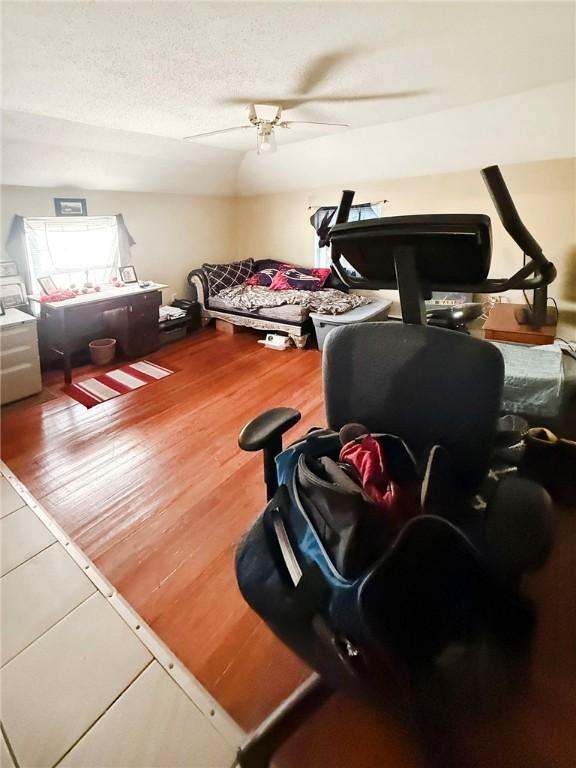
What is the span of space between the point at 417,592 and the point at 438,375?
535 mm

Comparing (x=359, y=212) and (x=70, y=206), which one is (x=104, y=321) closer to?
(x=70, y=206)

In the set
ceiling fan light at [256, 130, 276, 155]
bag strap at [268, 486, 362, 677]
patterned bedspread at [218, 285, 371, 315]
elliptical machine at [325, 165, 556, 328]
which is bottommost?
bag strap at [268, 486, 362, 677]

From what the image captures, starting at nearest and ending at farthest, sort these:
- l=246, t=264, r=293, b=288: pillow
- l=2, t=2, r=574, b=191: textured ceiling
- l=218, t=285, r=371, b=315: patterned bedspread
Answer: l=2, t=2, r=574, b=191: textured ceiling < l=218, t=285, r=371, b=315: patterned bedspread < l=246, t=264, r=293, b=288: pillow

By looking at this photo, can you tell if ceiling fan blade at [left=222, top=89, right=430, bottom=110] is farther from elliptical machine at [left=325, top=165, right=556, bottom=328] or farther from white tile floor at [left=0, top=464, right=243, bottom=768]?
white tile floor at [left=0, top=464, right=243, bottom=768]

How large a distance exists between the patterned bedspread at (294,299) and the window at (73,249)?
126cm

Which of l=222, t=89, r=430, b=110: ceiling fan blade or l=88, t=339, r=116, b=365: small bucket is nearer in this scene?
l=222, t=89, r=430, b=110: ceiling fan blade

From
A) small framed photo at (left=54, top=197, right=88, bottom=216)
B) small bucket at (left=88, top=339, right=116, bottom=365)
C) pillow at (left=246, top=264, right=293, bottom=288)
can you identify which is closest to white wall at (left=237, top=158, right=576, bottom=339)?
pillow at (left=246, top=264, right=293, bottom=288)

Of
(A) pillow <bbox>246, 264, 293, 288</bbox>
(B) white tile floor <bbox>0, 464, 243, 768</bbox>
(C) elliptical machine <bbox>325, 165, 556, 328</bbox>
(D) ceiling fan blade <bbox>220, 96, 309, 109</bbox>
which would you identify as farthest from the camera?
(A) pillow <bbox>246, 264, 293, 288</bbox>

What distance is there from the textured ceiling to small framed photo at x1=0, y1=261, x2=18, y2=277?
0.88 m

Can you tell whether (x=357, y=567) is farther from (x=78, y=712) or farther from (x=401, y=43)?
(x=401, y=43)

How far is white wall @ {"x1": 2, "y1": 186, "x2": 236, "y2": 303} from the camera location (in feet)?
10.7

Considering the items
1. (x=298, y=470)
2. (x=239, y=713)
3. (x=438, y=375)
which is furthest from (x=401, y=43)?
(x=239, y=713)

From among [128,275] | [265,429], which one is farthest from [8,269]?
[265,429]

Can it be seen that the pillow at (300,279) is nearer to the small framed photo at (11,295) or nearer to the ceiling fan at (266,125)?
the ceiling fan at (266,125)
